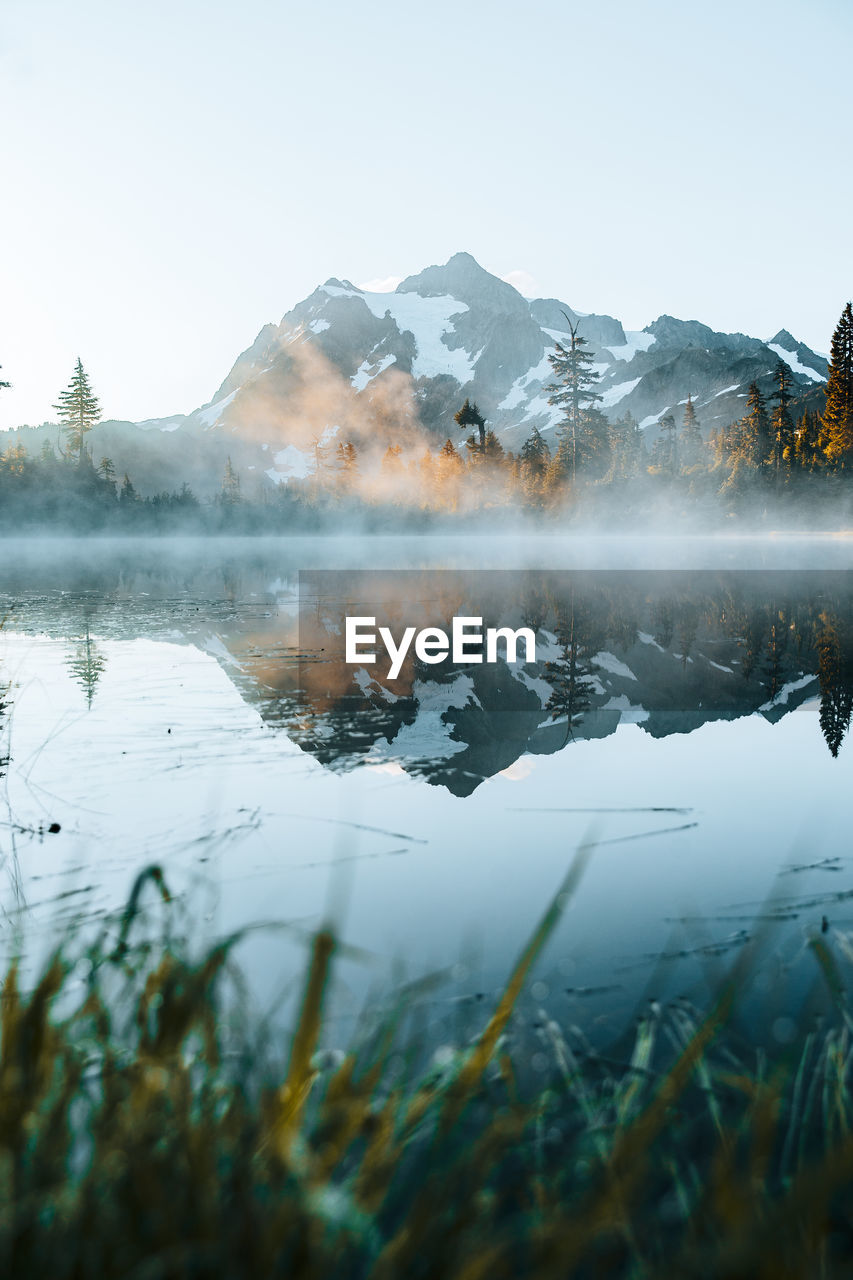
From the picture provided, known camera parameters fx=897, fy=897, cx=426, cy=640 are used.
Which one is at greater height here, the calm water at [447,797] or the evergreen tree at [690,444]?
the evergreen tree at [690,444]

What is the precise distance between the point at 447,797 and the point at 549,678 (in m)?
6.08

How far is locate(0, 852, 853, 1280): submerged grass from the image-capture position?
1813 millimetres

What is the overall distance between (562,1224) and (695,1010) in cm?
209

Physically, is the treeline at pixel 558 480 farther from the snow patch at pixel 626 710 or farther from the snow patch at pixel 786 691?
the snow patch at pixel 626 710

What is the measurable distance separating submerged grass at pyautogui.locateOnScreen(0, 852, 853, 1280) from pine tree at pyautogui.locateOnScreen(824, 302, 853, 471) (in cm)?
8356

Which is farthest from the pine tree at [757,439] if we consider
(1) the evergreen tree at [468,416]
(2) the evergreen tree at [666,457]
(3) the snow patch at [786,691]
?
(3) the snow patch at [786,691]

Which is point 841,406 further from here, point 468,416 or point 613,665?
point 613,665

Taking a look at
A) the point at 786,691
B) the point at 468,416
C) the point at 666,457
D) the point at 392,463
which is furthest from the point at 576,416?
the point at 786,691

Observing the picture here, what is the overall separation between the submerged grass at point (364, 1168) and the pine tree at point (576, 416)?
7684cm

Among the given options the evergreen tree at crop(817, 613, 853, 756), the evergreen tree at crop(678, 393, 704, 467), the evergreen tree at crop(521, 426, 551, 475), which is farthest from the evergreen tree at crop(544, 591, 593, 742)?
the evergreen tree at crop(678, 393, 704, 467)

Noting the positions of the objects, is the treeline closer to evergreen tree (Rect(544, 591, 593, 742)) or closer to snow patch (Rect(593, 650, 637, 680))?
evergreen tree (Rect(544, 591, 593, 742))

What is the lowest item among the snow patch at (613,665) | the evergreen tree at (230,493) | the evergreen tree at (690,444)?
the snow patch at (613,665)

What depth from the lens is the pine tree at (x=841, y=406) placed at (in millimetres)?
75438

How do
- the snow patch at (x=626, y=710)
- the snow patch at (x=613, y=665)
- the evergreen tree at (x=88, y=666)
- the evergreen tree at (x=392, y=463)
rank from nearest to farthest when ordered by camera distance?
the snow patch at (x=626, y=710) < the evergreen tree at (x=88, y=666) < the snow patch at (x=613, y=665) < the evergreen tree at (x=392, y=463)
